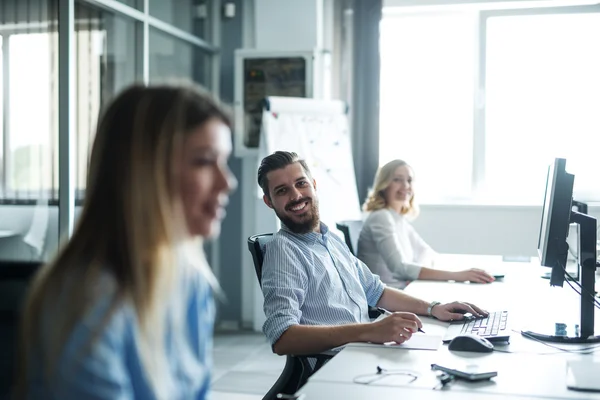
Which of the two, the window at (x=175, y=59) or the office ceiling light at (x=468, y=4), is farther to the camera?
the office ceiling light at (x=468, y=4)

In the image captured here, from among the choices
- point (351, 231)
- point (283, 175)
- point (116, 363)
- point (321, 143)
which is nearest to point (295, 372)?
point (283, 175)

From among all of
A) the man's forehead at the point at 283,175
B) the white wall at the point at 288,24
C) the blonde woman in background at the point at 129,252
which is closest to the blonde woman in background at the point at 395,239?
the man's forehead at the point at 283,175

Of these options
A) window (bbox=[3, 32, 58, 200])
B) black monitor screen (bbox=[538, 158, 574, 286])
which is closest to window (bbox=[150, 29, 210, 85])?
window (bbox=[3, 32, 58, 200])

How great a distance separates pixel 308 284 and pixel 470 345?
0.56m

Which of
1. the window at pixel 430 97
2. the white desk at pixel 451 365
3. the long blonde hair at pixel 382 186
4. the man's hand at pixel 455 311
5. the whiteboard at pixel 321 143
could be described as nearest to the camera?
the white desk at pixel 451 365

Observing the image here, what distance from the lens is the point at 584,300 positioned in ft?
6.03

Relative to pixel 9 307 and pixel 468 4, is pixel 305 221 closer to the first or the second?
pixel 9 307

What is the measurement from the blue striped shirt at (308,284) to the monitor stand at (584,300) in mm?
562

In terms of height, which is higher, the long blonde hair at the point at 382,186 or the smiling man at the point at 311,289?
the long blonde hair at the point at 382,186

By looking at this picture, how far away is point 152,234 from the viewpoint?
0.89 metres

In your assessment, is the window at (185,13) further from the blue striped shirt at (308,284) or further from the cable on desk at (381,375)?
the cable on desk at (381,375)

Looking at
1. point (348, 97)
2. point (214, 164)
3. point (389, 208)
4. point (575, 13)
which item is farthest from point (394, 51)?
point (214, 164)

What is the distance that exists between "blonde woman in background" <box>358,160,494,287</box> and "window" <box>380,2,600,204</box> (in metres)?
1.56

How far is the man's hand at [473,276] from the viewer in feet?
9.59
